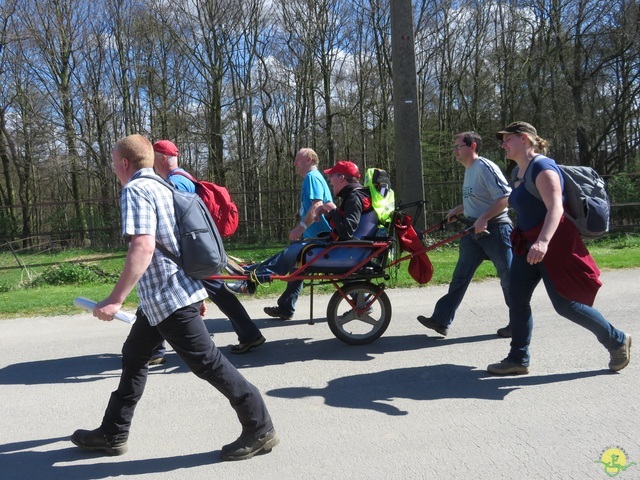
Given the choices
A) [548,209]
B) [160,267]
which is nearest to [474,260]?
[548,209]

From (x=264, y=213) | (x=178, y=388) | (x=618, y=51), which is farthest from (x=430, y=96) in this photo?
(x=178, y=388)

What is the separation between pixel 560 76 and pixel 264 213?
49.0 feet

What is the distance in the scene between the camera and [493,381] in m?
4.39

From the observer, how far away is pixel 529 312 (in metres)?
4.50

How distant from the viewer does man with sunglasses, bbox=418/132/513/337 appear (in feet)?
17.6

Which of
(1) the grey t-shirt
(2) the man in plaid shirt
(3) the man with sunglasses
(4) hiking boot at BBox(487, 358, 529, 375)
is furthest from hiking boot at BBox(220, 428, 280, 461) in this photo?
(1) the grey t-shirt

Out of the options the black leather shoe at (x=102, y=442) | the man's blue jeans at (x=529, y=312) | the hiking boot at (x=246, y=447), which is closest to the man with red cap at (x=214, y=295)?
the black leather shoe at (x=102, y=442)

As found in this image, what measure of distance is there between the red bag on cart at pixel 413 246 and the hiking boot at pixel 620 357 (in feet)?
5.88

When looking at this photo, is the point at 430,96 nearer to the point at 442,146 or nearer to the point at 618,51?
the point at 442,146

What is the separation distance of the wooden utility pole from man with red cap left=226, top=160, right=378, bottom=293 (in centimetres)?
453

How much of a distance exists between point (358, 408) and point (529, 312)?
5.41 ft

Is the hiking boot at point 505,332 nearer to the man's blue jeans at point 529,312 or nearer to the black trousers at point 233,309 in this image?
the man's blue jeans at point 529,312

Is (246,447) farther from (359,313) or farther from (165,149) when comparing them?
(165,149)

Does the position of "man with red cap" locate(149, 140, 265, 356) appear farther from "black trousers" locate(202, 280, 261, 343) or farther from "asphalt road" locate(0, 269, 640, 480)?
"asphalt road" locate(0, 269, 640, 480)
